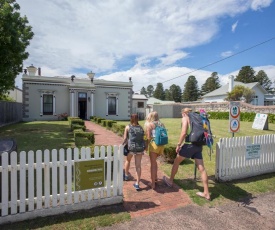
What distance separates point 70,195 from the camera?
12.2 ft

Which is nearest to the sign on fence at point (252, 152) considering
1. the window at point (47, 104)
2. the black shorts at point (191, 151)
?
the black shorts at point (191, 151)

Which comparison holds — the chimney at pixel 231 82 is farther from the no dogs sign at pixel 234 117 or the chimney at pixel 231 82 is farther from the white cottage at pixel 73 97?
the no dogs sign at pixel 234 117

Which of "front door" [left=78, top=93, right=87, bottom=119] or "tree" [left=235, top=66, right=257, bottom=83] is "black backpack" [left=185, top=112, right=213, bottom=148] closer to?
"front door" [left=78, top=93, right=87, bottom=119]

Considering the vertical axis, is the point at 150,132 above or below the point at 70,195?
above

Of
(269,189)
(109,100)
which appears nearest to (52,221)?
(269,189)

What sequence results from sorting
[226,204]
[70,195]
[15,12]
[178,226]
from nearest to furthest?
[178,226], [70,195], [226,204], [15,12]

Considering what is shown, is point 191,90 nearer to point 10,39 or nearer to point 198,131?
point 10,39

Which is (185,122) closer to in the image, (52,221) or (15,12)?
(52,221)

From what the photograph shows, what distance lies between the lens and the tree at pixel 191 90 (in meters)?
81.1

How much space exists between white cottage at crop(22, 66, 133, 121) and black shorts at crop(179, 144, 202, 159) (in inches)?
828

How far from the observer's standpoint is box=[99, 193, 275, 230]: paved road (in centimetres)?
345

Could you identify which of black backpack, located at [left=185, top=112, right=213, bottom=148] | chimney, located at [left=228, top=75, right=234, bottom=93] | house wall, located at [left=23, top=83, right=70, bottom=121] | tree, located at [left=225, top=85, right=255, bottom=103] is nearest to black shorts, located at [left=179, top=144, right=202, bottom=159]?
black backpack, located at [left=185, top=112, right=213, bottom=148]

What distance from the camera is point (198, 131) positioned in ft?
14.8

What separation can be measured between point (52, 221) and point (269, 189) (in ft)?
16.5
